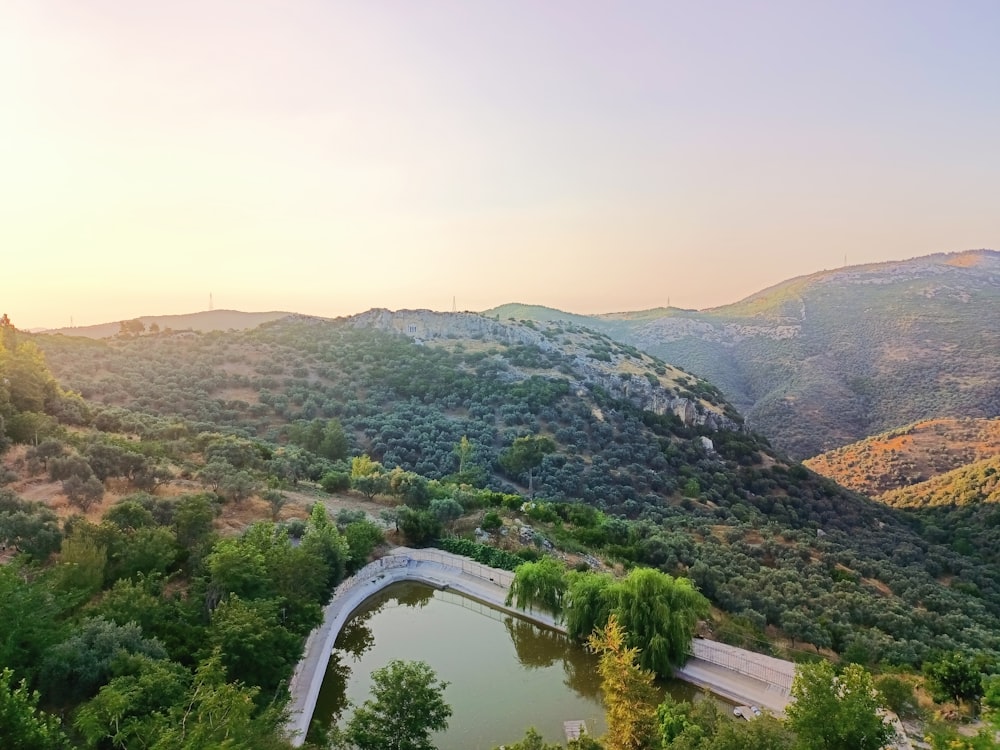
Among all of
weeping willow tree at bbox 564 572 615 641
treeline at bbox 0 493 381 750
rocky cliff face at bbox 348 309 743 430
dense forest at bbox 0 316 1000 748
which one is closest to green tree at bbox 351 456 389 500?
dense forest at bbox 0 316 1000 748

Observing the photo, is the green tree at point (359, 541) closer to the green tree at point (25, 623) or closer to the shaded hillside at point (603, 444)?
the shaded hillside at point (603, 444)

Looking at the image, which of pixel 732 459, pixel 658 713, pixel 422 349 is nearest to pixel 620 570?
pixel 658 713

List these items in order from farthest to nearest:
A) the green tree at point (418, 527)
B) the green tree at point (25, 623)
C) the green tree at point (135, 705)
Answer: the green tree at point (418, 527) → the green tree at point (25, 623) → the green tree at point (135, 705)

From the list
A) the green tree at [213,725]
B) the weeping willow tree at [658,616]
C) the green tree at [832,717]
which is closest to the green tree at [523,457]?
the weeping willow tree at [658,616]

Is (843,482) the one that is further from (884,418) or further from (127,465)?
(127,465)

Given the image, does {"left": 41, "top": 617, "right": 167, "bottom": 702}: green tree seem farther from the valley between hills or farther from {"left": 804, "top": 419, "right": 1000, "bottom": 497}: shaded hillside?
{"left": 804, "top": 419, "right": 1000, "bottom": 497}: shaded hillside

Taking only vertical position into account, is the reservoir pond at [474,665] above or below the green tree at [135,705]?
below

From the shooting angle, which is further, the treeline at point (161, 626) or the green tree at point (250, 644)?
the green tree at point (250, 644)
